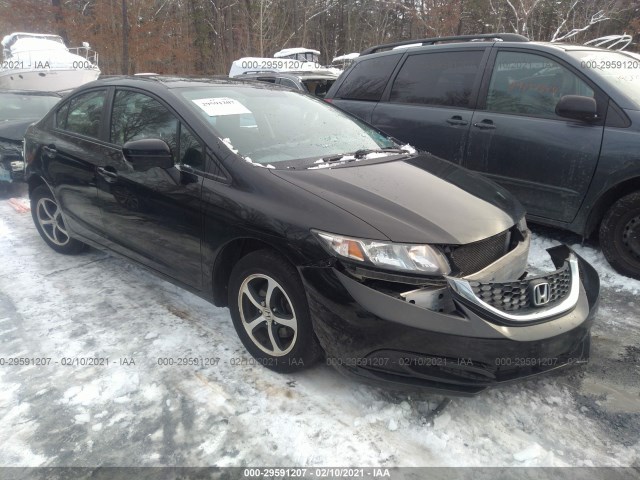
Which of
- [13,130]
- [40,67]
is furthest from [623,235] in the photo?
[40,67]

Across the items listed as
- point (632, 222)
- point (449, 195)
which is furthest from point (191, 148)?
point (632, 222)

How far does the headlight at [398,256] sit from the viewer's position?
2115 mm

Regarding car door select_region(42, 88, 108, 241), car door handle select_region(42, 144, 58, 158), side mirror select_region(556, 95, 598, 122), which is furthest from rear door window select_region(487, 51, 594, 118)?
car door handle select_region(42, 144, 58, 158)

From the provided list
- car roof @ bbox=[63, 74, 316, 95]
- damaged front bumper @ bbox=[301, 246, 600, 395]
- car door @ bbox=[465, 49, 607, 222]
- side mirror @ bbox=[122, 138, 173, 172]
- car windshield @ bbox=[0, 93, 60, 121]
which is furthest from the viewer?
car windshield @ bbox=[0, 93, 60, 121]

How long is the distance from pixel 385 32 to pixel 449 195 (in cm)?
3896

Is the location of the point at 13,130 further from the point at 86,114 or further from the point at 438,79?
the point at 438,79

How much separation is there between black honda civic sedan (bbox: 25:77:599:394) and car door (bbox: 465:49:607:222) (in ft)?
4.32

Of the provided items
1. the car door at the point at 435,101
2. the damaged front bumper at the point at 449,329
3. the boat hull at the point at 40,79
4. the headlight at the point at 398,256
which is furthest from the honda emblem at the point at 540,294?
the boat hull at the point at 40,79

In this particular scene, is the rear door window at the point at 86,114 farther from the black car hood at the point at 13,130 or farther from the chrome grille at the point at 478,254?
the black car hood at the point at 13,130

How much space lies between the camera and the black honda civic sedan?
2.07m

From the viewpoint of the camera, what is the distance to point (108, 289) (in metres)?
3.74

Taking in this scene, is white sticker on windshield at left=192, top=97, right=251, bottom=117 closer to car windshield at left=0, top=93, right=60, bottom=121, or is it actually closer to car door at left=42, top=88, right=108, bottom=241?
car door at left=42, top=88, right=108, bottom=241

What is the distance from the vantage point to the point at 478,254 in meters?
2.29

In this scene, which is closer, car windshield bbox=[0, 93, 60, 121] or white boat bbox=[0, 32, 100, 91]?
car windshield bbox=[0, 93, 60, 121]
